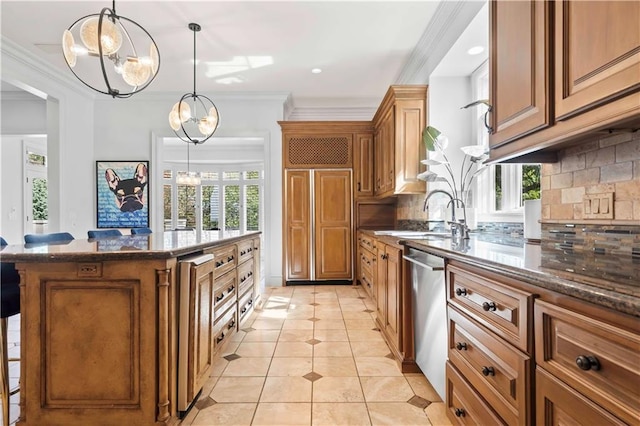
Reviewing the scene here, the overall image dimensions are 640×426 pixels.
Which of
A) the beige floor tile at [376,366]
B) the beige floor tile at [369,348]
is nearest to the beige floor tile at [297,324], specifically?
the beige floor tile at [369,348]

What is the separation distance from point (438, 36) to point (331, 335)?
2968mm

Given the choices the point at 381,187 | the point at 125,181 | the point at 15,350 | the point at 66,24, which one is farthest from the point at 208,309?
the point at 125,181

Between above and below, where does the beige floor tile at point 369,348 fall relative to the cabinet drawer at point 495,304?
below

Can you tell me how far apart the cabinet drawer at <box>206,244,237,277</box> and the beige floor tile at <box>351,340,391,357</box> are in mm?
1157

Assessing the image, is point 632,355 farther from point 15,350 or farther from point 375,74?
point 375,74

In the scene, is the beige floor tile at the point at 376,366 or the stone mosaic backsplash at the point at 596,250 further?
the beige floor tile at the point at 376,366

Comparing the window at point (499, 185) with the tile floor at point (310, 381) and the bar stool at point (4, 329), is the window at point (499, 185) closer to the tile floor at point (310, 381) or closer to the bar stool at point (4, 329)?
the tile floor at point (310, 381)

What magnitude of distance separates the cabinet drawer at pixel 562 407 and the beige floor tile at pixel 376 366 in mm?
1354

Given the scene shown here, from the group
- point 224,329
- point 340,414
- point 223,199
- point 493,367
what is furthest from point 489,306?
point 223,199

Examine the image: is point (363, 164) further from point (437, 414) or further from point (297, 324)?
point (437, 414)

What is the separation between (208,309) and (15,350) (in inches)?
76.5

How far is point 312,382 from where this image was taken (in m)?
2.03

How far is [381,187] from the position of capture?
14.6 ft

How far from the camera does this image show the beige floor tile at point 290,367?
215cm
